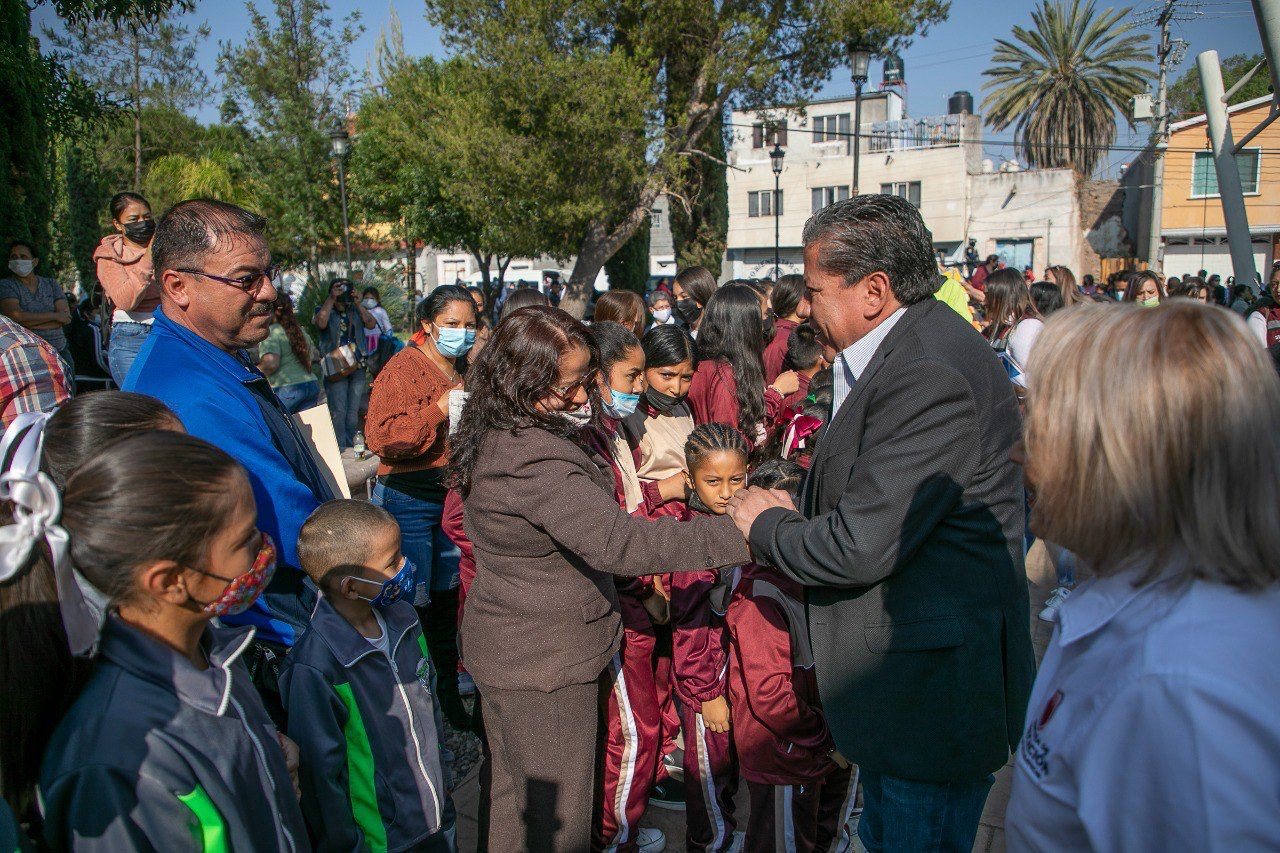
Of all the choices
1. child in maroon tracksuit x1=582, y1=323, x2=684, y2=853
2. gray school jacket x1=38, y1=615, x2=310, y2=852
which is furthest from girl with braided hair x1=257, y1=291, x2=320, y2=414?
gray school jacket x1=38, y1=615, x2=310, y2=852

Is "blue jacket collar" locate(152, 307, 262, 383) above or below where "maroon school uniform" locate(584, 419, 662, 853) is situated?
above

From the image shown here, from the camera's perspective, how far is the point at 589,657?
A: 240 centimetres

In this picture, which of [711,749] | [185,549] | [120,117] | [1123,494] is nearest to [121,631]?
[185,549]

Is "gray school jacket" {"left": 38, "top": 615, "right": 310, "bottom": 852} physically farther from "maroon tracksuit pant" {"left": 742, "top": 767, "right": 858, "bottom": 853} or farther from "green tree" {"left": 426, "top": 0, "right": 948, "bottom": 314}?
"green tree" {"left": 426, "top": 0, "right": 948, "bottom": 314}

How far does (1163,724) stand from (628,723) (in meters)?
1.99

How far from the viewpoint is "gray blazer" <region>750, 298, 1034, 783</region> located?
188 cm

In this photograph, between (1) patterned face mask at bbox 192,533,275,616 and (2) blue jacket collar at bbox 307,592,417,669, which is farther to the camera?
(2) blue jacket collar at bbox 307,592,417,669

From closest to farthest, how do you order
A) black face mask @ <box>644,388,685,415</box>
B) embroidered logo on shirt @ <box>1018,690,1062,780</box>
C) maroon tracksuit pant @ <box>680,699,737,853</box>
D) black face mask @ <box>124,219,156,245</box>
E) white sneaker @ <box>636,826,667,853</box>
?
embroidered logo on shirt @ <box>1018,690,1062,780</box> → maroon tracksuit pant @ <box>680,699,737,853</box> → white sneaker @ <box>636,826,667,853</box> → black face mask @ <box>124,219,156,245</box> → black face mask @ <box>644,388,685,415</box>

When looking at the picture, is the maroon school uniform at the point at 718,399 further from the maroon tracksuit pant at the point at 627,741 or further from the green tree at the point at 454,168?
the green tree at the point at 454,168

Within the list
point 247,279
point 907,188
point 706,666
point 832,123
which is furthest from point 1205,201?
point 247,279

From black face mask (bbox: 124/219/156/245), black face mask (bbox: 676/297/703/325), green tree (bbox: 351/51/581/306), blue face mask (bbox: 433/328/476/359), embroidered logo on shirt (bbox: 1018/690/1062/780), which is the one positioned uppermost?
green tree (bbox: 351/51/581/306)

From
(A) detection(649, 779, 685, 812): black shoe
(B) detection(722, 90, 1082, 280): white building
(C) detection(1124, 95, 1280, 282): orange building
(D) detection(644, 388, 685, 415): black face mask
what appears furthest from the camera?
(B) detection(722, 90, 1082, 280): white building

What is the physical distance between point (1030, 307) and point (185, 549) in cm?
581

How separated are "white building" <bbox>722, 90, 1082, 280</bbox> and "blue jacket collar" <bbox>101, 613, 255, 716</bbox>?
33036 mm
